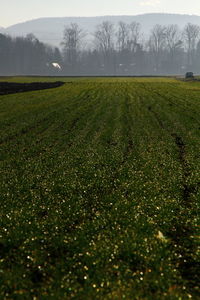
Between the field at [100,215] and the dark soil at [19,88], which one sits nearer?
the field at [100,215]

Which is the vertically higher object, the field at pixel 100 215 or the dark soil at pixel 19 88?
the dark soil at pixel 19 88

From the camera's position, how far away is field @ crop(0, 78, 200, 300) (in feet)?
29.4

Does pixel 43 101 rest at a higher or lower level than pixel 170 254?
higher

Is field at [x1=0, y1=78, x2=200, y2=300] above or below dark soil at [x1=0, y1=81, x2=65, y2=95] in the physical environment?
below

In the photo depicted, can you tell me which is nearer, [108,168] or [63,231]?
[63,231]

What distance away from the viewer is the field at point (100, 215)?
895cm

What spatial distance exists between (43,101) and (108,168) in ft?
116

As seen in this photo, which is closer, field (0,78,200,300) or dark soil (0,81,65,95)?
field (0,78,200,300)

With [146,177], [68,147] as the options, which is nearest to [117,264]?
[146,177]

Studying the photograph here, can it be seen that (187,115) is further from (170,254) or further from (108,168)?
(170,254)

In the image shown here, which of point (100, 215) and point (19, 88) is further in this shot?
point (19, 88)

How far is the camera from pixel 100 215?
12.9m

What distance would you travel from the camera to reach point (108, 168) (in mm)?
19094

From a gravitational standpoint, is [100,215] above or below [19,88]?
below
